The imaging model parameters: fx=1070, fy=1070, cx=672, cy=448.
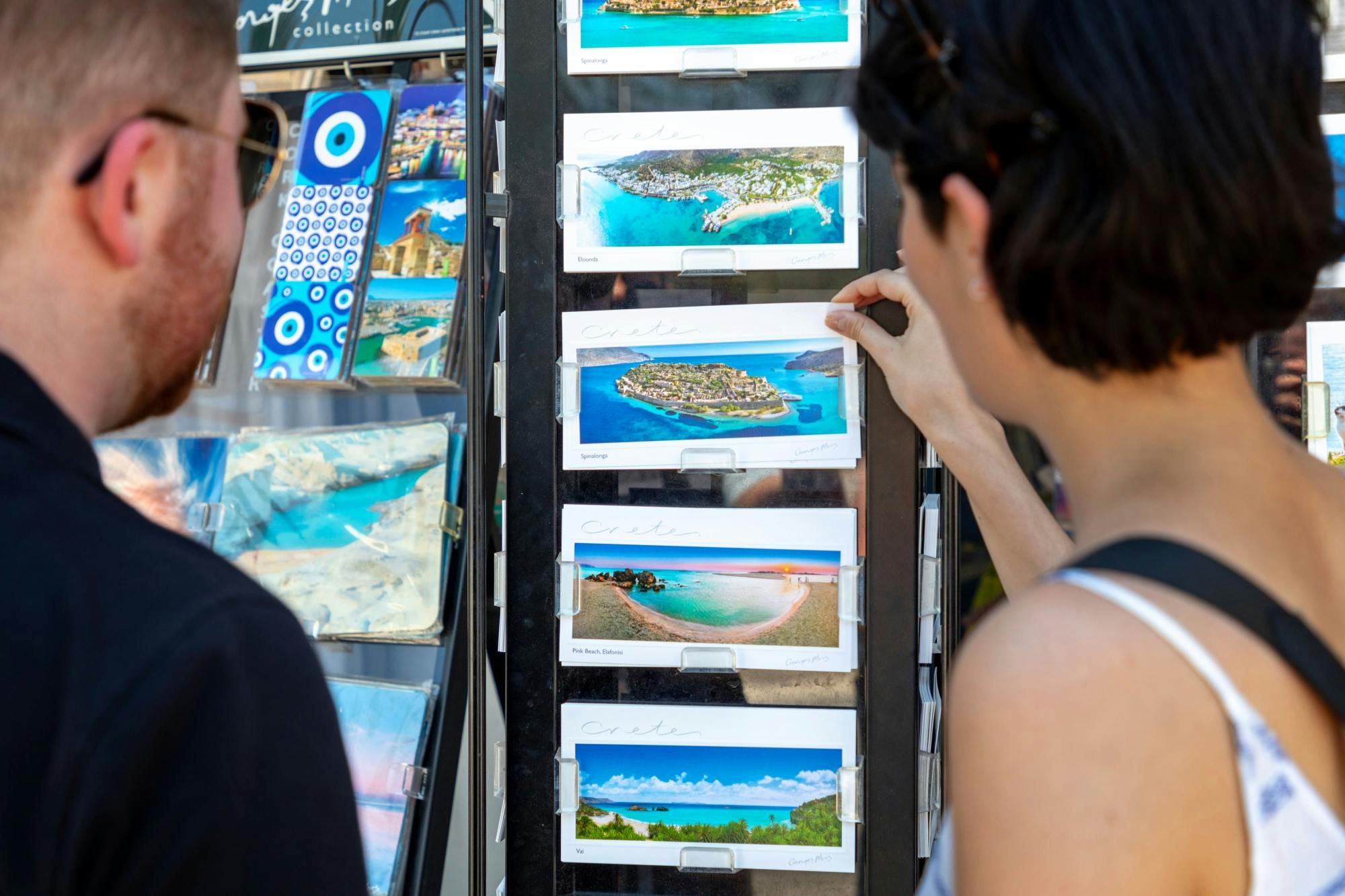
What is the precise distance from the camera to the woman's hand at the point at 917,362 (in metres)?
1.34

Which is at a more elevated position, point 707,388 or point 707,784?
point 707,388

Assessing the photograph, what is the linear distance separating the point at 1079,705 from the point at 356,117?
5.51 ft

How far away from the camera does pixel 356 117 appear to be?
1.89 meters

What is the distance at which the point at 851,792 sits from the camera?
1450mm

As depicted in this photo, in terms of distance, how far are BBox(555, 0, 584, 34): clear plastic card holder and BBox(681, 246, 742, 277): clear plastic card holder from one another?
1.13 feet

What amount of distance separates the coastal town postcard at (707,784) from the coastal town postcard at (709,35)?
2.87ft

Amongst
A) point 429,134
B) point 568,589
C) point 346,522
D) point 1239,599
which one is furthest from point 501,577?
point 1239,599

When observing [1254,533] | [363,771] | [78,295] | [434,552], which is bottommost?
[363,771]

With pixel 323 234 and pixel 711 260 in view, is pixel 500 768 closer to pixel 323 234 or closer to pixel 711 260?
pixel 711 260

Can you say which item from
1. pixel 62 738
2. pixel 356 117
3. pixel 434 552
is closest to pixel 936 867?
pixel 62 738

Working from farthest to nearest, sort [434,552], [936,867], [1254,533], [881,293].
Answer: [434,552] → [881,293] → [936,867] → [1254,533]

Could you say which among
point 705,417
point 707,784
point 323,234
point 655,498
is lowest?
point 707,784

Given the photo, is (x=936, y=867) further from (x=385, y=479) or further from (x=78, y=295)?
(x=385, y=479)

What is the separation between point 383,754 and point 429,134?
1.06 m
